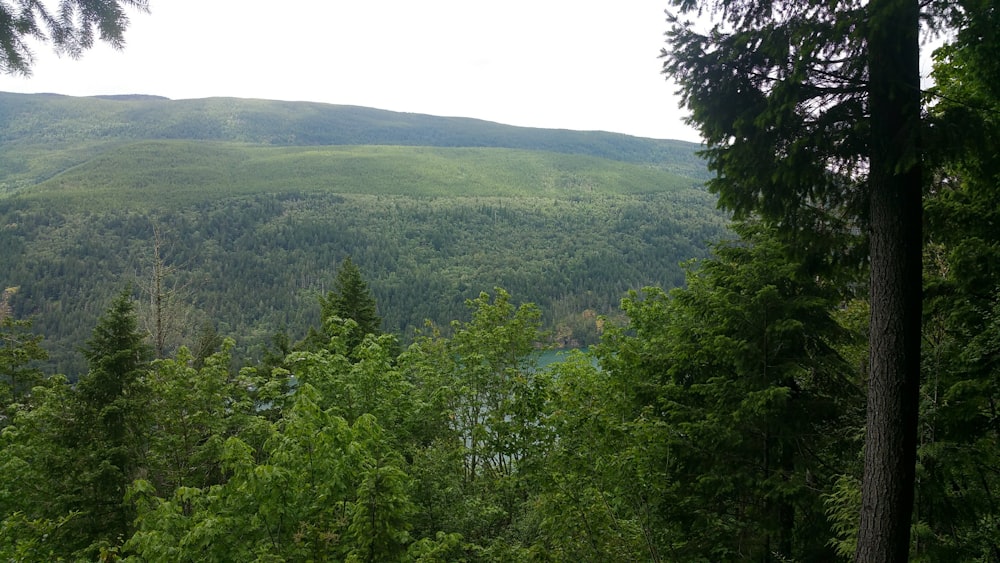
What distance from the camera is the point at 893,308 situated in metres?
4.27

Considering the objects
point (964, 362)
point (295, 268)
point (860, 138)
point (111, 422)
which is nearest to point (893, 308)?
point (860, 138)

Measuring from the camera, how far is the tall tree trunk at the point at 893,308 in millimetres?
4121

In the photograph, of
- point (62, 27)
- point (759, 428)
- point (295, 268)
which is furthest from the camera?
point (295, 268)

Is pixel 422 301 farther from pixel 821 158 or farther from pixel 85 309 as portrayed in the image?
pixel 821 158

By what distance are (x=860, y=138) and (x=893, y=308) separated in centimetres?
130

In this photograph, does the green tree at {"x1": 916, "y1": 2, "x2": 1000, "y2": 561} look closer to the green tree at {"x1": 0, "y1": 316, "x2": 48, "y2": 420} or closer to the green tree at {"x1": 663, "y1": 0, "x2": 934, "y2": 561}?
the green tree at {"x1": 663, "y1": 0, "x2": 934, "y2": 561}

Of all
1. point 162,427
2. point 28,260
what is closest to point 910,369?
point 162,427

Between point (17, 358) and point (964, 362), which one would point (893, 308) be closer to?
point (964, 362)

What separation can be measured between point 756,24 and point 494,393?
11.3m

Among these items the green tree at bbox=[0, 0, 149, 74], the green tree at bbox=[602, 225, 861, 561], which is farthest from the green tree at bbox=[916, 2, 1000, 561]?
the green tree at bbox=[0, 0, 149, 74]

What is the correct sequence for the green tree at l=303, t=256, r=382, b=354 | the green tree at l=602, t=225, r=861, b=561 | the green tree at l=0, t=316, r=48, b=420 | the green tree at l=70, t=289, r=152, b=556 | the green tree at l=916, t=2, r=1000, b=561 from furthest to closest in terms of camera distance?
the green tree at l=303, t=256, r=382, b=354
the green tree at l=0, t=316, r=48, b=420
the green tree at l=70, t=289, r=152, b=556
the green tree at l=602, t=225, r=861, b=561
the green tree at l=916, t=2, r=1000, b=561

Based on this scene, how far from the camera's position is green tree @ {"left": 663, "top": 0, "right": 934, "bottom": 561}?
162 inches

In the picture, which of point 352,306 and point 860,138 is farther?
point 352,306

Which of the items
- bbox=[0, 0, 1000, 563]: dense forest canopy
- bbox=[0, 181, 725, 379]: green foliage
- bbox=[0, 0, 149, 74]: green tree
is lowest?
bbox=[0, 181, 725, 379]: green foliage
